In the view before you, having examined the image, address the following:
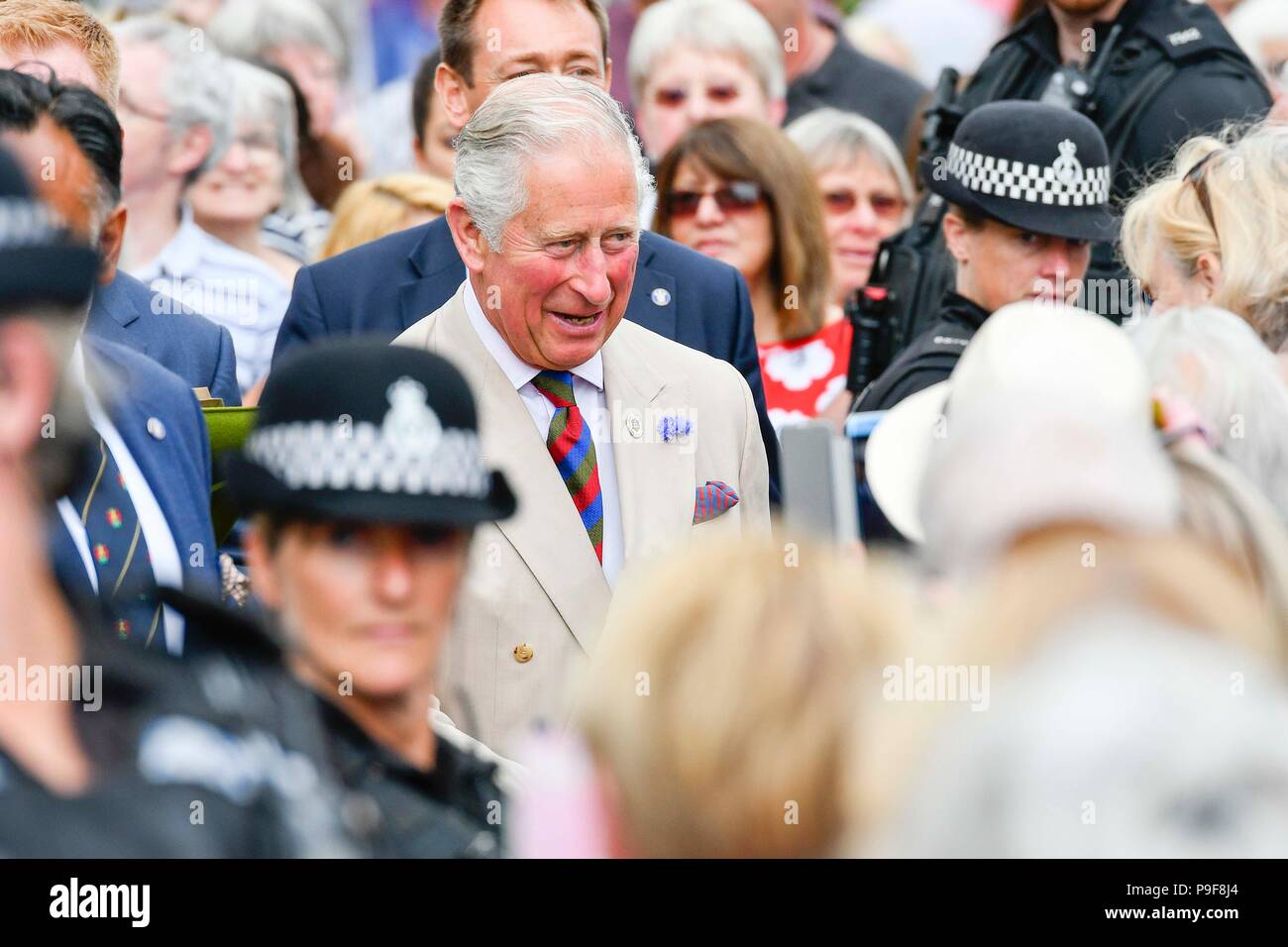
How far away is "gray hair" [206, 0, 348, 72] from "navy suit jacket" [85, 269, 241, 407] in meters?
3.16

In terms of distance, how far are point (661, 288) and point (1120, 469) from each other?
2.16 metres

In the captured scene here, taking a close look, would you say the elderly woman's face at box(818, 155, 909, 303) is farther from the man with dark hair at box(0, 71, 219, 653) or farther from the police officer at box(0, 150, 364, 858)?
the police officer at box(0, 150, 364, 858)

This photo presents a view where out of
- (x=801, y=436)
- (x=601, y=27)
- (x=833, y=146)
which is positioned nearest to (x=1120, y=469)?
(x=801, y=436)

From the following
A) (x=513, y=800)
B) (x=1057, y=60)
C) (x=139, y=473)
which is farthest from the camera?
(x=1057, y=60)

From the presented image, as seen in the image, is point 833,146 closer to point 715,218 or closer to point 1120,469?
point 715,218

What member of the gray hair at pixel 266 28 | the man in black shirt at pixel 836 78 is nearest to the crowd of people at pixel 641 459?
the gray hair at pixel 266 28

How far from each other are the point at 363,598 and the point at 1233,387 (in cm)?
141

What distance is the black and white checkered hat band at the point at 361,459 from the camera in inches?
86.4

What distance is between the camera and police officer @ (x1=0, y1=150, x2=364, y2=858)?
1.67 meters

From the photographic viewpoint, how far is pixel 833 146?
6270 mm

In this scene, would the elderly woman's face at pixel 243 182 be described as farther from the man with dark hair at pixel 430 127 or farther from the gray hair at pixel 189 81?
the man with dark hair at pixel 430 127

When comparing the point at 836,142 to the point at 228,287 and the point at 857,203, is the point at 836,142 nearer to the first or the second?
the point at 857,203

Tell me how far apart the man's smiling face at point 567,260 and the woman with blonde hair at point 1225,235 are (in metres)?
1.17

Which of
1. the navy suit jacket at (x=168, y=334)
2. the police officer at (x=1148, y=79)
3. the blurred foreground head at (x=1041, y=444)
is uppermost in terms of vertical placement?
the police officer at (x=1148, y=79)
